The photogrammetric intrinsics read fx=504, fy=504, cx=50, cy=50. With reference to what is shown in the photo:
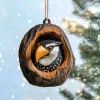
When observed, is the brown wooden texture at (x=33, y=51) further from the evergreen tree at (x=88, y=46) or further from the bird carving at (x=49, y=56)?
the evergreen tree at (x=88, y=46)

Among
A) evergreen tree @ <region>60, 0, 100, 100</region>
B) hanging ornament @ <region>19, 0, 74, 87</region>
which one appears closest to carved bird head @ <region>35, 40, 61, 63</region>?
hanging ornament @ <region>19, 0, 74, 87</region>

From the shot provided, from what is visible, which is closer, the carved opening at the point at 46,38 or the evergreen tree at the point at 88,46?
the carved opening at the point at 46,38

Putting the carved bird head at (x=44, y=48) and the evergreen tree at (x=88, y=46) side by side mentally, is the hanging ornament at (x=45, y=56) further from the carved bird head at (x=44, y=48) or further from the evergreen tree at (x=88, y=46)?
the evergreen tree at (x=88, y=46)

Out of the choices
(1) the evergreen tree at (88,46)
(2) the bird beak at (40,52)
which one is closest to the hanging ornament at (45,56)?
(2) the bird beak at (40,52)

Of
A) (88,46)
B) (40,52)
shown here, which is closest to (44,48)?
(40,52)

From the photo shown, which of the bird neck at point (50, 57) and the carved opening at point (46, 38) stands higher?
the carved opening at point (46, 38)

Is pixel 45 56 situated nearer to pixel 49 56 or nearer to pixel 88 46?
pixel 49 56

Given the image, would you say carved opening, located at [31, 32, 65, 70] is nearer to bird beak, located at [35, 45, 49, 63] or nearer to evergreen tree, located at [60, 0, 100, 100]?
bird beak, located at [35, 45, 49, 63]
